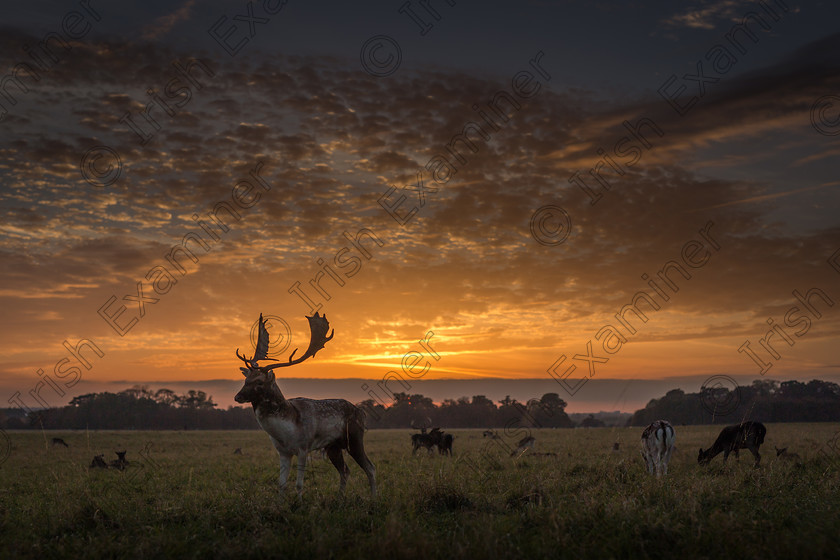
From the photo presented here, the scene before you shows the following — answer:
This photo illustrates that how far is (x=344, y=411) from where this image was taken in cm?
1230

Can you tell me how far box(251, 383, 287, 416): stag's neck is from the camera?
11133 mm

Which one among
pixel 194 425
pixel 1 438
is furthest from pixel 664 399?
pixel 1 438

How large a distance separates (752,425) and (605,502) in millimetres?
12813

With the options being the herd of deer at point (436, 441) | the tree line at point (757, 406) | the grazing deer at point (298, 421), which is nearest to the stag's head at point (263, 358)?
the grazing deer at point (298, 421)

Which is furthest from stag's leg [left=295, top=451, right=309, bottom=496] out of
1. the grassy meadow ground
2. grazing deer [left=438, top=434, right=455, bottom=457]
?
grazing deer [left=438, top=434, right=455, bottom=457]

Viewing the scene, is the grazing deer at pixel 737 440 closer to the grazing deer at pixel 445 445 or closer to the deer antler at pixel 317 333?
the grazing deer at pixel 445 445

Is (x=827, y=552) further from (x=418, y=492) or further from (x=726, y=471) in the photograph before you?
(x=726, y=471)

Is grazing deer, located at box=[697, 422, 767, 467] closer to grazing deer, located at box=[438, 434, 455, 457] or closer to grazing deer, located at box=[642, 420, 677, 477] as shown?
grazing deer, located at box=[642, 420, 677, 477]

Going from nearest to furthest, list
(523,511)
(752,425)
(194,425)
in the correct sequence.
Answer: (523,511), (752,425), (194,425)

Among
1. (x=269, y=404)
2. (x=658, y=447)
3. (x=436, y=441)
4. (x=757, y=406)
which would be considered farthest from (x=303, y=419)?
(x=757, y=406)

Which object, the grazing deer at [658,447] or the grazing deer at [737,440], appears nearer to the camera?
the grazing deer at [658,447]

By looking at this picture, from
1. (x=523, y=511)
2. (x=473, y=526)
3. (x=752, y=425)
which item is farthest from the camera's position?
(x=752, y=425)

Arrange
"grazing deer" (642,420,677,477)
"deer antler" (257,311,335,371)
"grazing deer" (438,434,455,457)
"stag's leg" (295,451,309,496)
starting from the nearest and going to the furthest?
"stag's leg" (295,451,309,496) → "deer antler" (257,311,335,371) → "grazing deer" (642,420,677,477) → "grazing deer" (438,434,455,457)

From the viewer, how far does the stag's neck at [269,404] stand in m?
11.1
